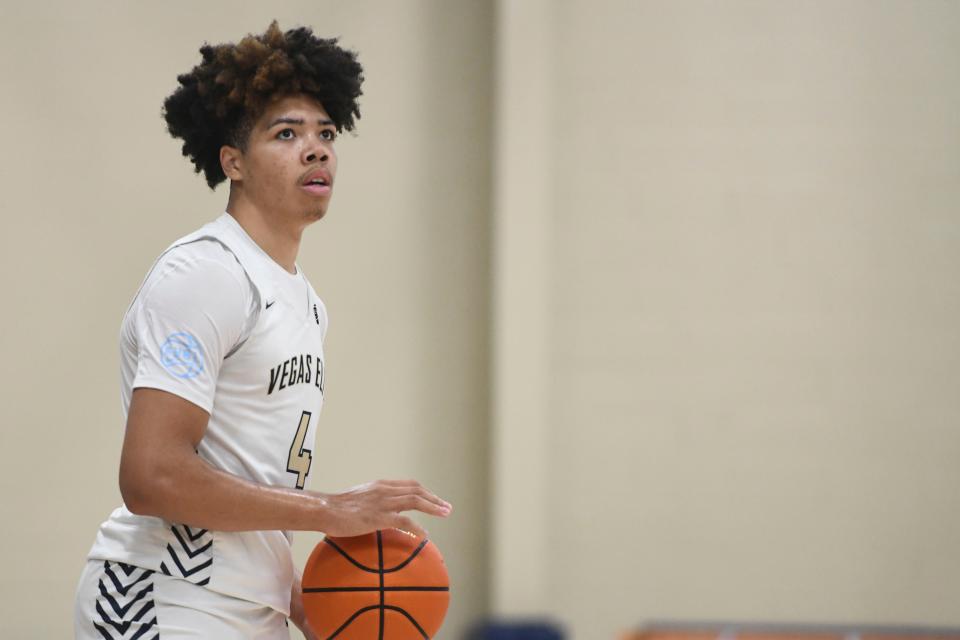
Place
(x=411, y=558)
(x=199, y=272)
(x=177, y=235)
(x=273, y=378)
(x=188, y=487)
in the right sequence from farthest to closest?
(x=177, y=235) < (x=411, y=558) < (x=273, y=378) < (x=199, y=272) < (x=188, y=487)

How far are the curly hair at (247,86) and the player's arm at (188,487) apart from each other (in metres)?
0.68

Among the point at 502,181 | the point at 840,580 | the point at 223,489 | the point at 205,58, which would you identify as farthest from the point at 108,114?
the point at 840,580

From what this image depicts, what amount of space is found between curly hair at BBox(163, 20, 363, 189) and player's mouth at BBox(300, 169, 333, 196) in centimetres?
16

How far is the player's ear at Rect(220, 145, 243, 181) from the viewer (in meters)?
2.23

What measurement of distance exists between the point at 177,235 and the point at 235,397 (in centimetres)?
254

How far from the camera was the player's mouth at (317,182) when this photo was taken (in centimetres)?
221

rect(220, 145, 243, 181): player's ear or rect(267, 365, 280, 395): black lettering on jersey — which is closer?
rect(267, 365, 280, 395): black lettering on jersey

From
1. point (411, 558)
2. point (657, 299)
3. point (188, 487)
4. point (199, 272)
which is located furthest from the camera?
point (657, 299)

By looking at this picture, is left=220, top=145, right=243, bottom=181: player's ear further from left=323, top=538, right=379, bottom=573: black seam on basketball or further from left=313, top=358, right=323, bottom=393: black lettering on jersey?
left=323, top=538, right=379, bottom=573: black seam on basketball

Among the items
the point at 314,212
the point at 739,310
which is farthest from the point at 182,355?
the point at 739,310

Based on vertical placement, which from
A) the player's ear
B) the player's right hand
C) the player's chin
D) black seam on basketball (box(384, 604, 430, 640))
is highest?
the player's ear

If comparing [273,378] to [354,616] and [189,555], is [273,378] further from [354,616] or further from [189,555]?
[354,616]

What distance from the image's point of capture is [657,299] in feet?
16.2

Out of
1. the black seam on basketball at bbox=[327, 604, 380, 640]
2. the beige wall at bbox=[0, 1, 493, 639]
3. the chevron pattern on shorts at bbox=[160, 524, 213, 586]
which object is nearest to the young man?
the chevron pattern on shorts at bbox=[160, 524, 213, 586]
